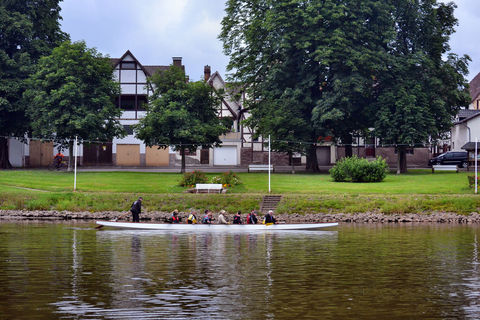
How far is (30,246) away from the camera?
31.1 m

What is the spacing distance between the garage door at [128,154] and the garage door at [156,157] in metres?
1.32

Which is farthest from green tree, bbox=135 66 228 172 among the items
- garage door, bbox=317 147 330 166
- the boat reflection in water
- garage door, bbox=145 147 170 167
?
garage door, bbox=317 147 330 166

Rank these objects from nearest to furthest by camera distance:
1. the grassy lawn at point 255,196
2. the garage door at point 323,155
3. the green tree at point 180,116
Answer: the grassy lawn at point 255,196, the green tree at point 180,116, the garage door at point 323,155

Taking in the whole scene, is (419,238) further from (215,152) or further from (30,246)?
(215,152)

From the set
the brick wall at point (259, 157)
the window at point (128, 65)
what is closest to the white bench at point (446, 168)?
the brick wall at point (259, 157)

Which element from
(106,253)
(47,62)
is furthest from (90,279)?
(47,62)

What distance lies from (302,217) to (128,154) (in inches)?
1679

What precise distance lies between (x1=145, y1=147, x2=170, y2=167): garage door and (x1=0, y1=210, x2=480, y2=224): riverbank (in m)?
36.7

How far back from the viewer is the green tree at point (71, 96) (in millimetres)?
65000

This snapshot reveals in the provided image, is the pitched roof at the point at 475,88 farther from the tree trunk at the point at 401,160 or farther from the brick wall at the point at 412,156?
the tree trunk at the point at 401,160

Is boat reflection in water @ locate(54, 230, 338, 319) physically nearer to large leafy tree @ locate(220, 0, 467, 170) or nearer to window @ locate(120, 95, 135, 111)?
large leafy tree @ locate(220, 0, 467, 170)

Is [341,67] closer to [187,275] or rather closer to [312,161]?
[312,161]

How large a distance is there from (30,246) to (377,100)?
45215 mm

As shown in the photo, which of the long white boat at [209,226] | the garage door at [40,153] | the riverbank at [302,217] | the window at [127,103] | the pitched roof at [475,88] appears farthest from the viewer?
the pitched roof at [475,88]
